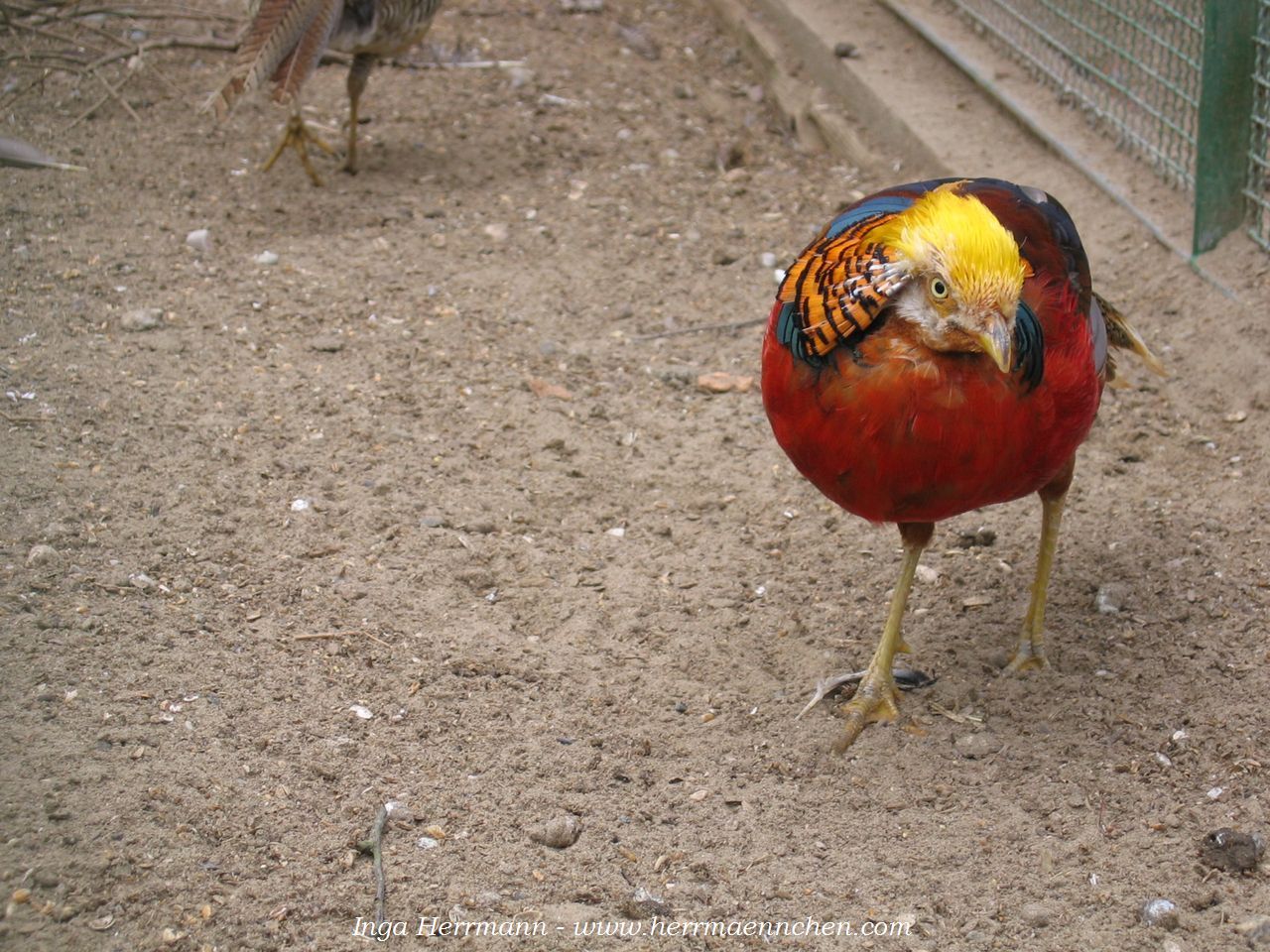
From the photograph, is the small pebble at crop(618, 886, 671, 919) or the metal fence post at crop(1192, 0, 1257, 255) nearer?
the small pebble at crop(618, 886, 671, 919)

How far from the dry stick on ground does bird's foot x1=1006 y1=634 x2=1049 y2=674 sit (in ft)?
4.59

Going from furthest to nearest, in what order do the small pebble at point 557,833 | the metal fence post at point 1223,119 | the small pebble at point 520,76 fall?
the small pebble at point 520,76 → the metal fence post at point 1223,119 → the small pebble at point 557,833

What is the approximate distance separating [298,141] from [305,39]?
0.49m

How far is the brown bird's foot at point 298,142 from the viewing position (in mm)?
5008

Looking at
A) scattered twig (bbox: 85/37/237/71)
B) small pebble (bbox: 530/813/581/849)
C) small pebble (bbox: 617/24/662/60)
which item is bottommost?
small pebble (bbox: 617/24/662/60)

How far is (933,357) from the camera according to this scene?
2242 mm

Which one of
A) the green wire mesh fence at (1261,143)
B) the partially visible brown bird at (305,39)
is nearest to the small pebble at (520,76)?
the partially visible brown bird at (305,39)

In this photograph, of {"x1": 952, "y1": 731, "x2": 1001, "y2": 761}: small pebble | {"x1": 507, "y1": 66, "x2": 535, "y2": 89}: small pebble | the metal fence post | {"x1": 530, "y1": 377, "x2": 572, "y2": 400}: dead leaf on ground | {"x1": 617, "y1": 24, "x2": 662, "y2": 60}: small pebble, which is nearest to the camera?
{"x1": 952, "y1": 731, "x2": 1001, "y2": 761}: small pebble

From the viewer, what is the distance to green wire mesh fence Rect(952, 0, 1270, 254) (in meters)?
3.90

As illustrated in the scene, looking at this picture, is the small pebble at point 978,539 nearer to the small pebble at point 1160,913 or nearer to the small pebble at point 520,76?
the small pebble at point 1160,913

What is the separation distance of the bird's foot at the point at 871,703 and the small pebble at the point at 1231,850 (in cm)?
67

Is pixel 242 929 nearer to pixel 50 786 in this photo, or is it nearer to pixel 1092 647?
pixel 50 786

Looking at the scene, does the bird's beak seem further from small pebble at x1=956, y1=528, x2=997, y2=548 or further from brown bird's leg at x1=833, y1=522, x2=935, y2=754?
small pebble at x1=956, y1=528, x2=997, y2=548

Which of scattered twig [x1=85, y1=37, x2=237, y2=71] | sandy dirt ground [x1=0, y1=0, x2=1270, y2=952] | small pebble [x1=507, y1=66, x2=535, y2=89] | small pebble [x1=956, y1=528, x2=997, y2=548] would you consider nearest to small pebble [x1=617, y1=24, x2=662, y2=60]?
small pebble [x1=507, y1=66, x2=535, y2=89]
